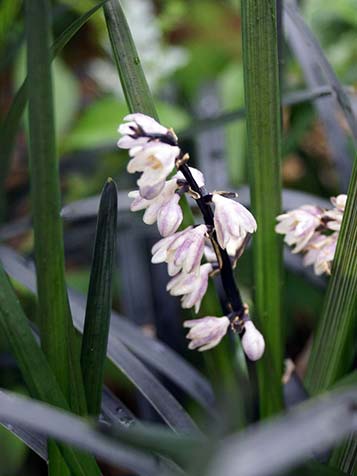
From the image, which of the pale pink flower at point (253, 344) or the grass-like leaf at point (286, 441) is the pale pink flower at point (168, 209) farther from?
the grass-like leaf at point (286, 441)

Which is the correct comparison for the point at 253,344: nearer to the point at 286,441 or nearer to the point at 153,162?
the point at 153,162

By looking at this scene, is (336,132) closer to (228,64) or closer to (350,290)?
(350,290)

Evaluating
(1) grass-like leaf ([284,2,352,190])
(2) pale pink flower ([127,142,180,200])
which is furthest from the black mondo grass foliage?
(1) grass-like leaf ([284,2,352,190])

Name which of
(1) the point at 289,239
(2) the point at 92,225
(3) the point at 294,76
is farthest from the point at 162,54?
(1) the point at 289,239

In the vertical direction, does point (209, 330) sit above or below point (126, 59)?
below

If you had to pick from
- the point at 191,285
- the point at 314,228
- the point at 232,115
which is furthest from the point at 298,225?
the point at 232,115
